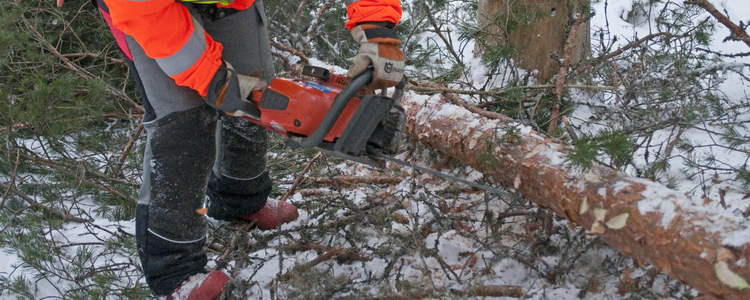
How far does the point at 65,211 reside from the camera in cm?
229

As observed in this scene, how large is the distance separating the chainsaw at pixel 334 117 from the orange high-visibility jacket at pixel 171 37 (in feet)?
0.61

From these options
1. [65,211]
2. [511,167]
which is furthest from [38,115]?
[511,167]

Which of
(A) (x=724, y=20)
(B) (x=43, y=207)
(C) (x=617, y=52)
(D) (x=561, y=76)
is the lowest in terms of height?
(B) (x=43, y=207)

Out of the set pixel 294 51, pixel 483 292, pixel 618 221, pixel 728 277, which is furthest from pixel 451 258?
pixel 294 51

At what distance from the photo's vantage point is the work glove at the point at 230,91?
1436 mm

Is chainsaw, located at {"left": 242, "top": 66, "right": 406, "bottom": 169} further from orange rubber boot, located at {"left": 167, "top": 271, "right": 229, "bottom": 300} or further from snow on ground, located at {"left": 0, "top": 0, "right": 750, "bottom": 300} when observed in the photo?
orange rubber boot, located at {"left": 167, "top": 271, "right": 229, "bottom": 300}

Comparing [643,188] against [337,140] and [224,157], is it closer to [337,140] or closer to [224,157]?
[337,140]

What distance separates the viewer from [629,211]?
3.93 feet

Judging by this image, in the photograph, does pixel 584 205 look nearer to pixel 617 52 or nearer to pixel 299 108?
pixel 299 108

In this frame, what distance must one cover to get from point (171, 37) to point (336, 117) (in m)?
0.54

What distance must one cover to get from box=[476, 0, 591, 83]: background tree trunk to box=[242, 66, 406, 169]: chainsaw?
4.49 feet

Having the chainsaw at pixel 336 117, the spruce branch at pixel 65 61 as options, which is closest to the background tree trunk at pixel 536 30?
the chainsaw at pixel 336 117

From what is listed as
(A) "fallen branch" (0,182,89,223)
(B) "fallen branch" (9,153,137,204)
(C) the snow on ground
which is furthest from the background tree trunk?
(A) "fallen branch" (0,182,89,223)

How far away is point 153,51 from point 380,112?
71 centimetres
